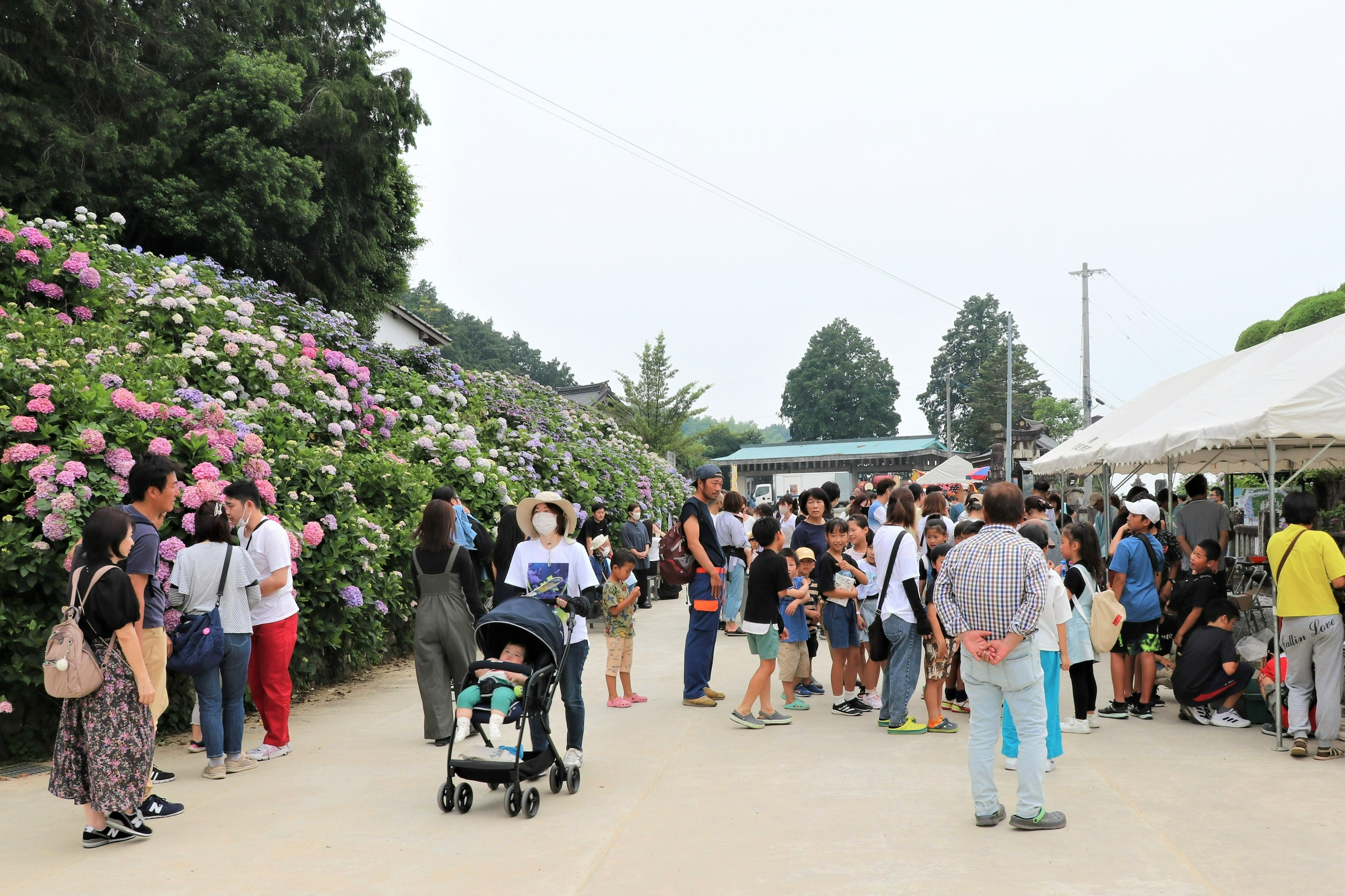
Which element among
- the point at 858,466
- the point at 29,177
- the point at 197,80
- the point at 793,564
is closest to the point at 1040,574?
the point at 793,564

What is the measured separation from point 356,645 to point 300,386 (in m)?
3.47

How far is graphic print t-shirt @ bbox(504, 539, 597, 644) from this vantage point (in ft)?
19.0

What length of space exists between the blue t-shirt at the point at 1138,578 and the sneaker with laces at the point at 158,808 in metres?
6.72

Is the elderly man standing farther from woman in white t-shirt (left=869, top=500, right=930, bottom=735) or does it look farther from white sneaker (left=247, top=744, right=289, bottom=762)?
white sneaker (left=247, top=744, right=289, bottom=762)

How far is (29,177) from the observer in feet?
41.9

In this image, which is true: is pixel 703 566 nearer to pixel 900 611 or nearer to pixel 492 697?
pixel 900 611

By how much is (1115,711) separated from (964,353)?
86992mm

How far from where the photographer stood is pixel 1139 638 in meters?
7.67

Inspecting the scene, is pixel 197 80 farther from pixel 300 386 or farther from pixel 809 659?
pixel 809 659

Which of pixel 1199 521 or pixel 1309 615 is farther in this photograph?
pixel 1199 521

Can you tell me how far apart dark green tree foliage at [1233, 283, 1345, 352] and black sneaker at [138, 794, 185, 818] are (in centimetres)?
1840

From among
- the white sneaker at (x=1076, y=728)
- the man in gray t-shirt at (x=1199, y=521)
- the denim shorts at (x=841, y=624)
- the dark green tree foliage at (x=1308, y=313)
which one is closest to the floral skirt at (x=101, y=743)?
the denim shorts at (x=841, y=624)

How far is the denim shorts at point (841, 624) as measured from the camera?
7.89m

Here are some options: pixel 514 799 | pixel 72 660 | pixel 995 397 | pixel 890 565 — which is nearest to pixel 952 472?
pixel 890 565
